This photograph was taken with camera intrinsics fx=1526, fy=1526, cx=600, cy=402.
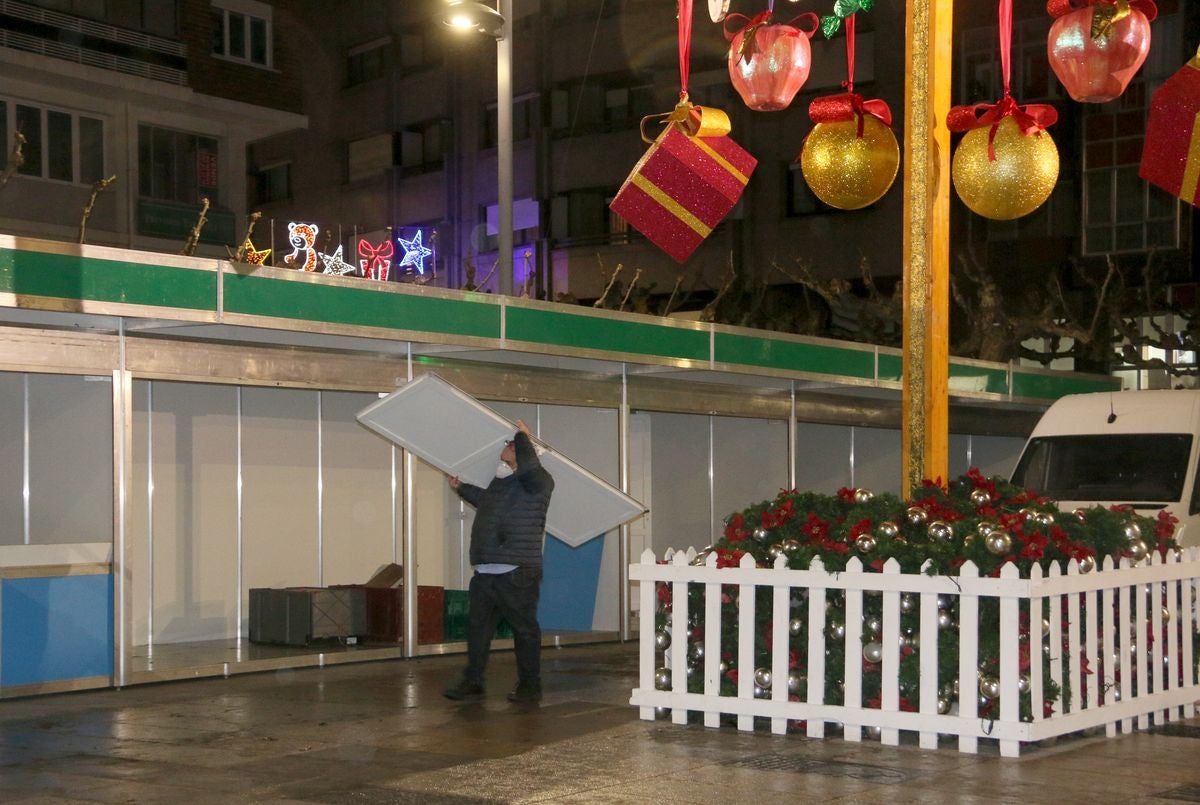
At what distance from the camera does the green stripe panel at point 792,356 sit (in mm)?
17172

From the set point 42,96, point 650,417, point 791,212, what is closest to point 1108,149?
point 791,212

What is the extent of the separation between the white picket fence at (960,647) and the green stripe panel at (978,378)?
11135 mm

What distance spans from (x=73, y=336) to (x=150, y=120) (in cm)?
1660

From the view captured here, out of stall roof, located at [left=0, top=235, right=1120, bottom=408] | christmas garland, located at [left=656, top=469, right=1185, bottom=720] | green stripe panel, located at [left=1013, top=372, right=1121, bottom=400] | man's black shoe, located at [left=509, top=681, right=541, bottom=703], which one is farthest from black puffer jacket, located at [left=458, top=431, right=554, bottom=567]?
green stripe panel, located at [left=1013, top=372, right=1121, bottom=400]

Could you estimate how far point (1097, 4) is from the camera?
8.92 m

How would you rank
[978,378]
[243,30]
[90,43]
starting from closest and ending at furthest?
1. [978,378]
2. [90,43]
3. [243,30]

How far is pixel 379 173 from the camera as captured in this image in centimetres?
4597

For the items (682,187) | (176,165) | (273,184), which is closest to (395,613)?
(682,187)

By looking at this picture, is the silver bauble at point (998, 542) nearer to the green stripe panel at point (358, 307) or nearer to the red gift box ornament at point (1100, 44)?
the red gift box ornament at point (1100, 44)

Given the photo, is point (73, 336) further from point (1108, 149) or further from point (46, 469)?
point (1108, 149)

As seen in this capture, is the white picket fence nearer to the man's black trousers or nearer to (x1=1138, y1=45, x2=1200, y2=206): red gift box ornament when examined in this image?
the man's black trousers

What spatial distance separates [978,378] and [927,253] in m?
12.6

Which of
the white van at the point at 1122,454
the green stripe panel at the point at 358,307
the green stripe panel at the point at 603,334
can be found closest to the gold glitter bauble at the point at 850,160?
the green stripe panel at the point at 358,307

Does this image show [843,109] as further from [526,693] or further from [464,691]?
[464,691]
